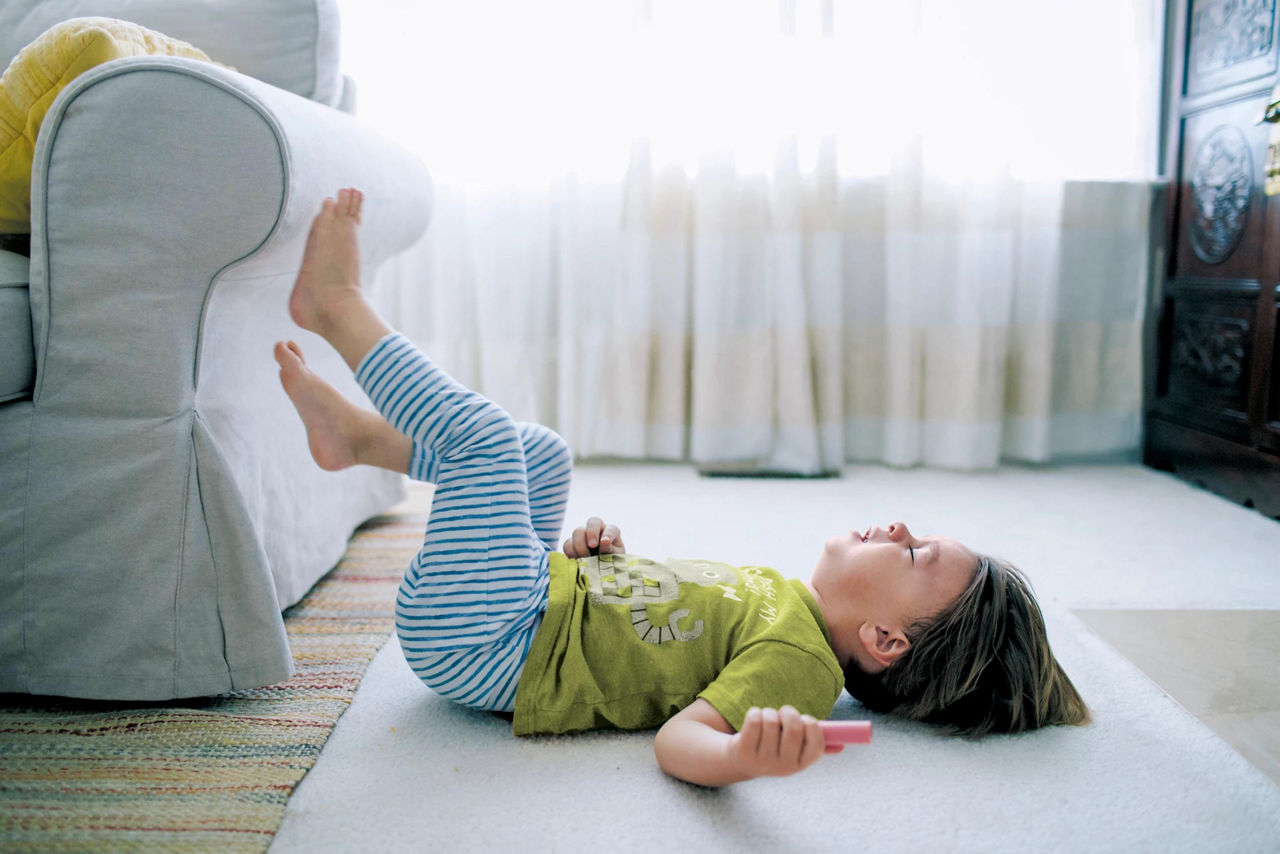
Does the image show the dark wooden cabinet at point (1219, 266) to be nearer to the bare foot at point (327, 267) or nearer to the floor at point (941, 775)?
the floor at point (941, 775)

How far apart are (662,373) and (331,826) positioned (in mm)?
1575

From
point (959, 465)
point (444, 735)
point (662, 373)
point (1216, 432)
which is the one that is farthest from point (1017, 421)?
point (444, 735)

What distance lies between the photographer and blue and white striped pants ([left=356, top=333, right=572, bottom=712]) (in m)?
0.99

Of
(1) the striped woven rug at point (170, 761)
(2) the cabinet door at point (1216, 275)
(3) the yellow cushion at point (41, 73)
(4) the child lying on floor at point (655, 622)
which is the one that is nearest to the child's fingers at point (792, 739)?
(4) the child lying on floor at point (655, 622)

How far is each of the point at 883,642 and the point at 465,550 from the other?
43 cm

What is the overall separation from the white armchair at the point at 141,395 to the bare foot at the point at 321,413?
0.08m

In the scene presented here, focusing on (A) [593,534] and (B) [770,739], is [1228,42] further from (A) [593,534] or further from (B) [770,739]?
(B) [770,739]

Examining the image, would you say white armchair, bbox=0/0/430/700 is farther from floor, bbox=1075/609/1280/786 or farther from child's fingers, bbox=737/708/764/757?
floor, bbox=1075/609/1280/786

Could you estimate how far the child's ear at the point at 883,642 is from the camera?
3.32ft

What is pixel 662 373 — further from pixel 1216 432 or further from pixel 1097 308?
pixel 1216 432

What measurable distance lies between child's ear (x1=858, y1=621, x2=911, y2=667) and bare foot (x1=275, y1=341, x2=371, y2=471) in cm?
60

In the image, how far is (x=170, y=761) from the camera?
0.94 metres

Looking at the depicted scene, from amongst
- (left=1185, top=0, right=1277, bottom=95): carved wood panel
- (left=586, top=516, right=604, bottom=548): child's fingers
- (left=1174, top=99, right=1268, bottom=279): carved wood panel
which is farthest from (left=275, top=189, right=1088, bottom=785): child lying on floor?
(left=1185, top=0, right=1277, bottom=95): carved wood panel

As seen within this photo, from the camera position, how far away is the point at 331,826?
2.81 feet
